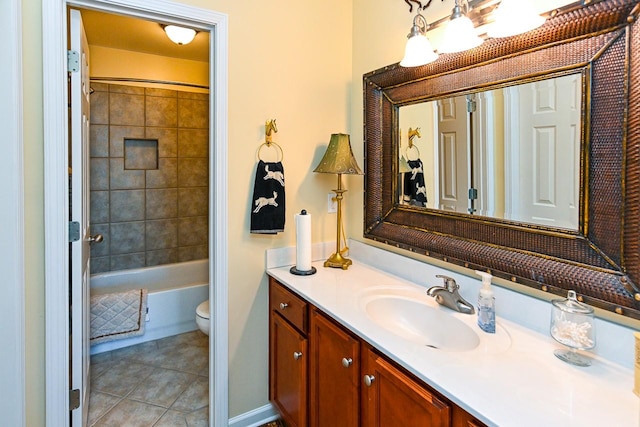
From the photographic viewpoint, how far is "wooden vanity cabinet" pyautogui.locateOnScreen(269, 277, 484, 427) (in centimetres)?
97

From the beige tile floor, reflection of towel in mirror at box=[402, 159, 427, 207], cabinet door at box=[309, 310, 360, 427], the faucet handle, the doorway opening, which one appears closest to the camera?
cabinet door at box=[309, 310, 360, 427]

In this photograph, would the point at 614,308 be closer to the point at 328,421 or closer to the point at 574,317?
the point at 574,317

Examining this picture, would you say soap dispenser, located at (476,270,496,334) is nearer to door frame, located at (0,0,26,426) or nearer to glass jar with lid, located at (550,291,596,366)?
glass jar with lid, located at (550,291,596,366)

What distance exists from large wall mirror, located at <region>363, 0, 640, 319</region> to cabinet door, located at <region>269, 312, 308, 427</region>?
2.26 ft

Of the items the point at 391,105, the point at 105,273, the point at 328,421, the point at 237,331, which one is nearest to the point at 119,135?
the point at 105,273

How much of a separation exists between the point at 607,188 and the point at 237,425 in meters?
1.91

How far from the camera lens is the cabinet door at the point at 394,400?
92cm

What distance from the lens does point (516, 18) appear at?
1.09 metres

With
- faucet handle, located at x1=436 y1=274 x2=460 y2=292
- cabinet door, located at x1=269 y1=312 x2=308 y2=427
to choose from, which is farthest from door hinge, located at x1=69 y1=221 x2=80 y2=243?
faucet handle, located at x1=436 y1=274 x2=460 y2=292

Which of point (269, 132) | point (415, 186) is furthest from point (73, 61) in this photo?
point (415, 186)

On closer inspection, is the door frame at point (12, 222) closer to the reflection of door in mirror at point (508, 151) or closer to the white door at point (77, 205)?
the white door at point (77, 205)

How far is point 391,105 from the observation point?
1.78 metres

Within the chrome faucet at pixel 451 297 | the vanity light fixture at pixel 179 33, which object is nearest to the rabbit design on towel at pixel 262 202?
the chrome faucet at pixel 451 297

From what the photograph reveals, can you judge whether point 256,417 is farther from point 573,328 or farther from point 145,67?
point 145,67
